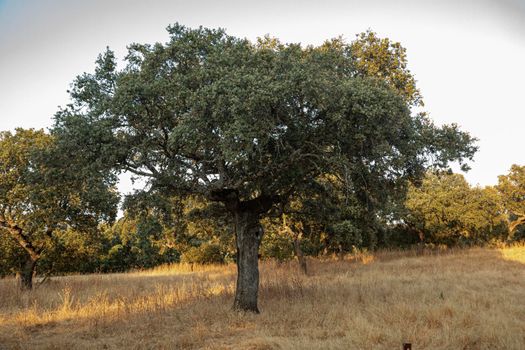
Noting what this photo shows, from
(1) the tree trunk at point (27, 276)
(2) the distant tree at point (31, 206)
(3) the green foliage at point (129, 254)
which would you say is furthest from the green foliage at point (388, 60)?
(3) the green foliage at point (129, 254)

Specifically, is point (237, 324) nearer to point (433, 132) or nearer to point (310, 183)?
point (310, 183)

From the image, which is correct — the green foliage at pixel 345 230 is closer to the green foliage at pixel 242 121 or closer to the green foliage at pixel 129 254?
the green foliage at pixel 242 121

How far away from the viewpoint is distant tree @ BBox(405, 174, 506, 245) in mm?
34469

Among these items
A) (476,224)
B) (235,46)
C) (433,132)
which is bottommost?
(476,224)

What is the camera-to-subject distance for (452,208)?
113 ft

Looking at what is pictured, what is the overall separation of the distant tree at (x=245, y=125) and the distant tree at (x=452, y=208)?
23682 mm

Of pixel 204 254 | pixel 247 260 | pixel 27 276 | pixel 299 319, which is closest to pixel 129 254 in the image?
pixel 204 254

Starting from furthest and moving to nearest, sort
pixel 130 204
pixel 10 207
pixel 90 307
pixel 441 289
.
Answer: pixel 10 207
pixel 441 289
pixel 90 307
pixel 130 204

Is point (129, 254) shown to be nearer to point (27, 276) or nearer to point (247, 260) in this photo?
point (27, 276)

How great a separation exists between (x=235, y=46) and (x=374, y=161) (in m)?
5.53

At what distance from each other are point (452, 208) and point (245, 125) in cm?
3067

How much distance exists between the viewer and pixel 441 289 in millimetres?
16672

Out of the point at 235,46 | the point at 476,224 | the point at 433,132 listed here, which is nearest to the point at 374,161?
the point at 433,132

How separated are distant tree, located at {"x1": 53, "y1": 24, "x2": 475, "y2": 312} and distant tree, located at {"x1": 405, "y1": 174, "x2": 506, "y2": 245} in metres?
23.7
